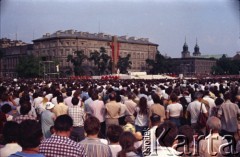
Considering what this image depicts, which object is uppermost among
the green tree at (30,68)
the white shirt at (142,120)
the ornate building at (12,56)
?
the ornate building at (12,56)

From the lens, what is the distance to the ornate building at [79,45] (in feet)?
350

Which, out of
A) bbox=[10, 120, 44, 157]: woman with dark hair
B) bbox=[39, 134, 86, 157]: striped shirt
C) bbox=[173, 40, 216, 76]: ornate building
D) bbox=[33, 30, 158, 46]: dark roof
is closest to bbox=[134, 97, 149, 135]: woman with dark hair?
bbox=[39, 134, 86, 157]: striped shirt

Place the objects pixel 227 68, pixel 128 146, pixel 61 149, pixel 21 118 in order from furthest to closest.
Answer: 1. pixel 227 68
2. pixel 21 118
3. pixel 61 149
4. pixel 128 146

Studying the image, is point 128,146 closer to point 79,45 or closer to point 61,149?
point 61,149

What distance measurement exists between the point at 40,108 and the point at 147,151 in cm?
566

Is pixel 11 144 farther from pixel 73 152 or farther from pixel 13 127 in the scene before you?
pixel 73 152

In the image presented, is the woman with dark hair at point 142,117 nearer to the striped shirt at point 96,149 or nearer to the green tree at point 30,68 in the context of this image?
the striped shirt at point 96,149

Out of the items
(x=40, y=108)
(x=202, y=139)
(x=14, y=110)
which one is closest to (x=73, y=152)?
(x=202, y=139)

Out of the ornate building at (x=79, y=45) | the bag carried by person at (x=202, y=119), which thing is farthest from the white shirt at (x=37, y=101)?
the ornate building at (x=79, y=45)

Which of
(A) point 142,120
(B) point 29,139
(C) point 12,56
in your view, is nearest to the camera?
(B) point 29,139

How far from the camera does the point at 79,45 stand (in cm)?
10906

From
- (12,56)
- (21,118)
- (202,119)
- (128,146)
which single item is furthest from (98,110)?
(12,56)

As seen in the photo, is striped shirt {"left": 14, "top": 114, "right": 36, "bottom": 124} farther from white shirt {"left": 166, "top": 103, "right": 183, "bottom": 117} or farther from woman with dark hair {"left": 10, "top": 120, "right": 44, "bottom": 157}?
white shirt {"left": 166, "top": 103, "right": 183, "bottom": 117}

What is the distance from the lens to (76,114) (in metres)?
8.93
